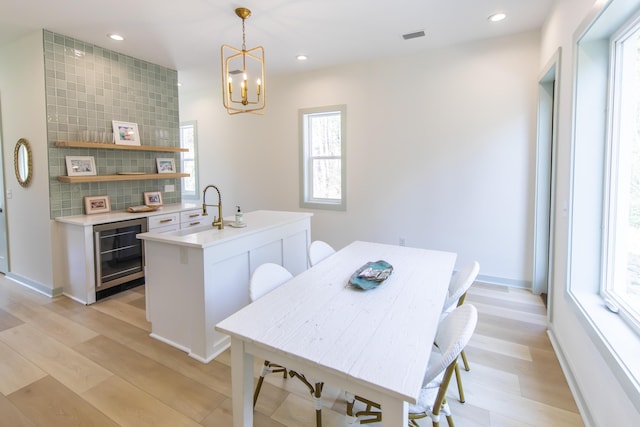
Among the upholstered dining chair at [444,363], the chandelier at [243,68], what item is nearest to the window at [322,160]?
the chandelier at [243,68]

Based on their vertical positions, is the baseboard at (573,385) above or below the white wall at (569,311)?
below

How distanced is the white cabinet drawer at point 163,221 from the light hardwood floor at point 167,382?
3.68ft

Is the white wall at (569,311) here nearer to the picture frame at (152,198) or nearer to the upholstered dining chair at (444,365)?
the upholstered dining chair at (444,365)

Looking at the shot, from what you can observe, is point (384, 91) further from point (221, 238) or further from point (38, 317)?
point (38, 317)

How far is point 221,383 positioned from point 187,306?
0.60 metres

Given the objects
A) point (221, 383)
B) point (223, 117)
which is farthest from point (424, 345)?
point (223, 117)

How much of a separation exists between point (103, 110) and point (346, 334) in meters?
3.95

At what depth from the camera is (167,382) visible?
208cm

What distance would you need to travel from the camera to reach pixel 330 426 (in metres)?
1.72

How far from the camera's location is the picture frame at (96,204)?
11.8 ft

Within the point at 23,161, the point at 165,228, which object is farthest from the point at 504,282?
the point at 23,161

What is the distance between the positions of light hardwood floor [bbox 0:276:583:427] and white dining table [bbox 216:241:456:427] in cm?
58

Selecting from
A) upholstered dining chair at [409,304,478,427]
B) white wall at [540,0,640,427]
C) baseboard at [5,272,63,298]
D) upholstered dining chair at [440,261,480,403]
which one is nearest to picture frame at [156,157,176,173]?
baseboard at [5,272,63,298]

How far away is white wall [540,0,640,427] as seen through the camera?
1502 millimetres
